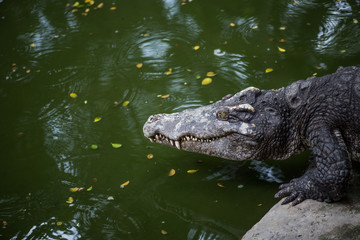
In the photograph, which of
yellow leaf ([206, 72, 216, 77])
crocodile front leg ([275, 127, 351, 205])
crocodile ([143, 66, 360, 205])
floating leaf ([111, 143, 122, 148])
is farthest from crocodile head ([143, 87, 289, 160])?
yellow leaf ([206, 72, 216, 77])

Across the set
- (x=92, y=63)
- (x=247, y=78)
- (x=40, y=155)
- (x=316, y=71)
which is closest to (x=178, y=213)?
(x=40, y=155)

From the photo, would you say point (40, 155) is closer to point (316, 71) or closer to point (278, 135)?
point (278, 135)

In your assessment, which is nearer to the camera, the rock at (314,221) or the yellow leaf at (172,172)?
the rock at (314,221)

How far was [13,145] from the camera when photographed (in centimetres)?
565

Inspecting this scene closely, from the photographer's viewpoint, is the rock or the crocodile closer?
the rock

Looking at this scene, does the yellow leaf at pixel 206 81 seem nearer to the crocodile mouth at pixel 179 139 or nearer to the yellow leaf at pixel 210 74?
the yellow leaf at pixel 210 74

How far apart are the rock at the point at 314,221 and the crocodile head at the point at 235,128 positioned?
0.72 meters

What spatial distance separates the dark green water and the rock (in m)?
0.43

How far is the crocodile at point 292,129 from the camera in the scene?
3.70 metres

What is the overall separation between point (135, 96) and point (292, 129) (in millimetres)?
2887

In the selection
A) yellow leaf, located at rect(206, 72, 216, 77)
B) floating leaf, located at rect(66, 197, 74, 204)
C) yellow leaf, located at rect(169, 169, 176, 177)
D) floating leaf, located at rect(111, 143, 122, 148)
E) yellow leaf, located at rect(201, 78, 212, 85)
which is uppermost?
yellow leaf, located at rect(206, 72, 216, 77)

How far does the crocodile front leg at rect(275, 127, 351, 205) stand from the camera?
3596 millimetres

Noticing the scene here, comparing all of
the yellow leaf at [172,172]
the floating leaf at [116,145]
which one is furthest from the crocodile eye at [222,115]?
the floating leaf at [116,145]

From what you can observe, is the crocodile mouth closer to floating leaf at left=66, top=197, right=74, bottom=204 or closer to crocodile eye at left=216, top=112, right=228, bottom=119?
→ crocodile eye at left=216, top=112, right=228, bottom=119
